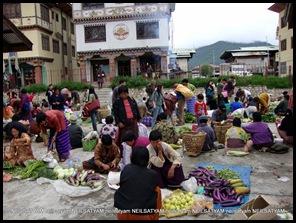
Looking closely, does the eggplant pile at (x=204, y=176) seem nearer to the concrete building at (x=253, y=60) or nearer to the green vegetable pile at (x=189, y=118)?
the green vegetable pile at (x=189, y=118)

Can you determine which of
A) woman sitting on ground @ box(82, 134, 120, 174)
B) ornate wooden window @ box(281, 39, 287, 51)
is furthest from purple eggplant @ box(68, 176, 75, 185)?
ornate wooden window @ box(281, 39, 287, 51)

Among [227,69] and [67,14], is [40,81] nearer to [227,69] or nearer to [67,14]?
[67,14]

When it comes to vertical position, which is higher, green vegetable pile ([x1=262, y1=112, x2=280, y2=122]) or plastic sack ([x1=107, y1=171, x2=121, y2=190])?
green vegetable pile ([x1=262, y1=112, x2=280, y2=122])

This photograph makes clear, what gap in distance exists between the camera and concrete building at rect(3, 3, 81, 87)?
80.9 feet

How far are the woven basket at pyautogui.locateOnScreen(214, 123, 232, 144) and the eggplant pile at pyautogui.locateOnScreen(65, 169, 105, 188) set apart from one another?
3752 millimetres

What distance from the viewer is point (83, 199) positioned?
4750mm

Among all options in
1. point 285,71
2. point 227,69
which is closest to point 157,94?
point 227,69

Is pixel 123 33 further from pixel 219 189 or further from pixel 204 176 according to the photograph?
pixel 219 189

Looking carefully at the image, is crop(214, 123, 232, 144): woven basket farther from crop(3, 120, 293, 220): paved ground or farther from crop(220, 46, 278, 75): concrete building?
crop(220, 46, 278, 75): concrete building

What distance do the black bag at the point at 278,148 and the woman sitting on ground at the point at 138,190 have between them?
14.7 ft

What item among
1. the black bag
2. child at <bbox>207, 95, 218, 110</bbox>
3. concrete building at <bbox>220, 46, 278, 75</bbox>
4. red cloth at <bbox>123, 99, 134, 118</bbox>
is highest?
concrete building at <bbox>220, 46, 278, 75</bbox>

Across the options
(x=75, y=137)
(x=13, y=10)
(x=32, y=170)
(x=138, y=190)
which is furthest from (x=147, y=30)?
(x=138, y=190)

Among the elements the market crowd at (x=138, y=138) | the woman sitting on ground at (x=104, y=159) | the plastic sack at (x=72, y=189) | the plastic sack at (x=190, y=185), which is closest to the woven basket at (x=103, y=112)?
the market crowd at (x=138, y=138)

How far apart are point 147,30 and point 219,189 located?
21.6 meters
